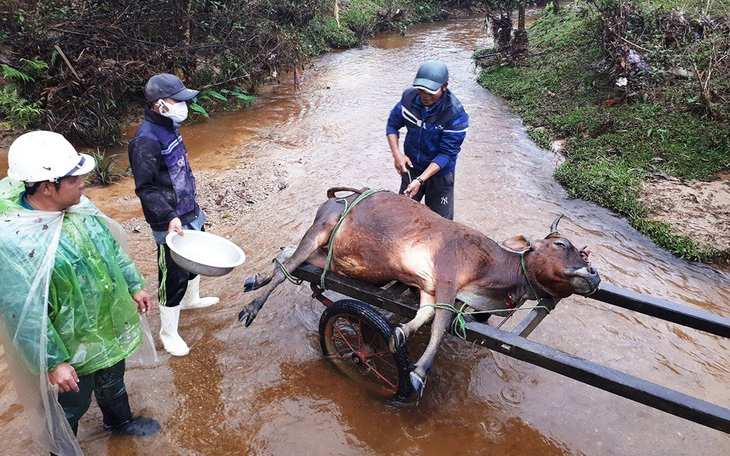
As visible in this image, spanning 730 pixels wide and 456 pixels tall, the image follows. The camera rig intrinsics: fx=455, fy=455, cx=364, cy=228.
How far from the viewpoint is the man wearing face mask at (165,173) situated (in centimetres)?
324

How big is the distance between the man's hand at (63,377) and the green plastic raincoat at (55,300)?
0.03 metres

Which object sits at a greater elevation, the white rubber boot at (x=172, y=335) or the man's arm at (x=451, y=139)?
the man's arm at (x=451, y=139)

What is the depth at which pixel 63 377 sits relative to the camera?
2.31m

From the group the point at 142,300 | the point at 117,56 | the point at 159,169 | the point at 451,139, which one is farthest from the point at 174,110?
the point at 117,56

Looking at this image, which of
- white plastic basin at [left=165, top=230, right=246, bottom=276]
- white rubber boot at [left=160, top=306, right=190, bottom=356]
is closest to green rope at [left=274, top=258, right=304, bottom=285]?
white plastic basin at [left=165, top=230, right=246, bottom=276]

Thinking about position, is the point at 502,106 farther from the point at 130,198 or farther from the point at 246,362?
the point at 246,362

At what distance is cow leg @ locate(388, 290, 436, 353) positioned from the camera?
283 centimetres

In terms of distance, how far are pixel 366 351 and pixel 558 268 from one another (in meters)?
1.50

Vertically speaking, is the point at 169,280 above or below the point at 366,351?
above

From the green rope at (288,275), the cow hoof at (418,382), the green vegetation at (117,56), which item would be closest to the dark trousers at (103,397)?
the green rope at (288,275)

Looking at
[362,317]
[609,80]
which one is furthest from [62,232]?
[609,80]

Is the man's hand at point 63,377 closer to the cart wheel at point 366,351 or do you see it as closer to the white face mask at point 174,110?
the cart wheel at point 366,351

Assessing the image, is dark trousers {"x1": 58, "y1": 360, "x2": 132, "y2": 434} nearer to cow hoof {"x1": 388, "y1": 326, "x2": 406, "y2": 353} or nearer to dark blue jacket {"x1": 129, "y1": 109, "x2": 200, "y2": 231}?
dark blue jacket {"x1": 129, "y1": 109, "x2": 200, "y2": 231}

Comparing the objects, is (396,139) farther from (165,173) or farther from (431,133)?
(165,173)
